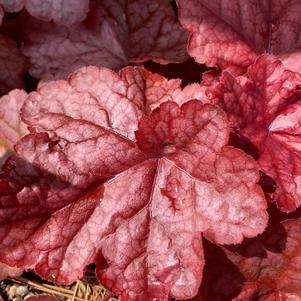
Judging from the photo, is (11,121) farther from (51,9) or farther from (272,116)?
(272,116)

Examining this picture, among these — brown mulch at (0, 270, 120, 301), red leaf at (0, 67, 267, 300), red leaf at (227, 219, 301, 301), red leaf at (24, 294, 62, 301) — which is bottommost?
brown mulch at (0, 270, 120, 301)

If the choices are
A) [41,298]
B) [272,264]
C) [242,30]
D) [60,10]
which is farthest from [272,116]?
[41,298]

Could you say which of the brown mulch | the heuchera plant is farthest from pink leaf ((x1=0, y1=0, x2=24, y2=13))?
the brown mulch

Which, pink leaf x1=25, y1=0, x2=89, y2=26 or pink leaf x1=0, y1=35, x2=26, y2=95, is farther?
pink leaf x1=0, y1=35, x2=26, y2=95

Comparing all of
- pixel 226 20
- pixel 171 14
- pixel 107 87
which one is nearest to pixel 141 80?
pixel 107 87

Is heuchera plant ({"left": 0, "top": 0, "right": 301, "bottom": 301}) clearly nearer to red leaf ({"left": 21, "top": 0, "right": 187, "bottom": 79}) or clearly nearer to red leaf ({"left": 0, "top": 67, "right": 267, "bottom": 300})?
red leaf ({"left": 0, "top": 67, "right": 267, "bottom": 300})

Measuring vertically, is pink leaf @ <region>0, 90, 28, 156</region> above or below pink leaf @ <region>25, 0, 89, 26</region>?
below

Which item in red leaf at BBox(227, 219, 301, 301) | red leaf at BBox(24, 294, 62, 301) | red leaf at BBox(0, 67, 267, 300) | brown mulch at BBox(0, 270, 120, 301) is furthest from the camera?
brown mulch at BBox(0, 270, 120, 301)

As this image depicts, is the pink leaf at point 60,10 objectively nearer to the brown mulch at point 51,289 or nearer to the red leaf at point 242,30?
the red leaf at point 242,30
